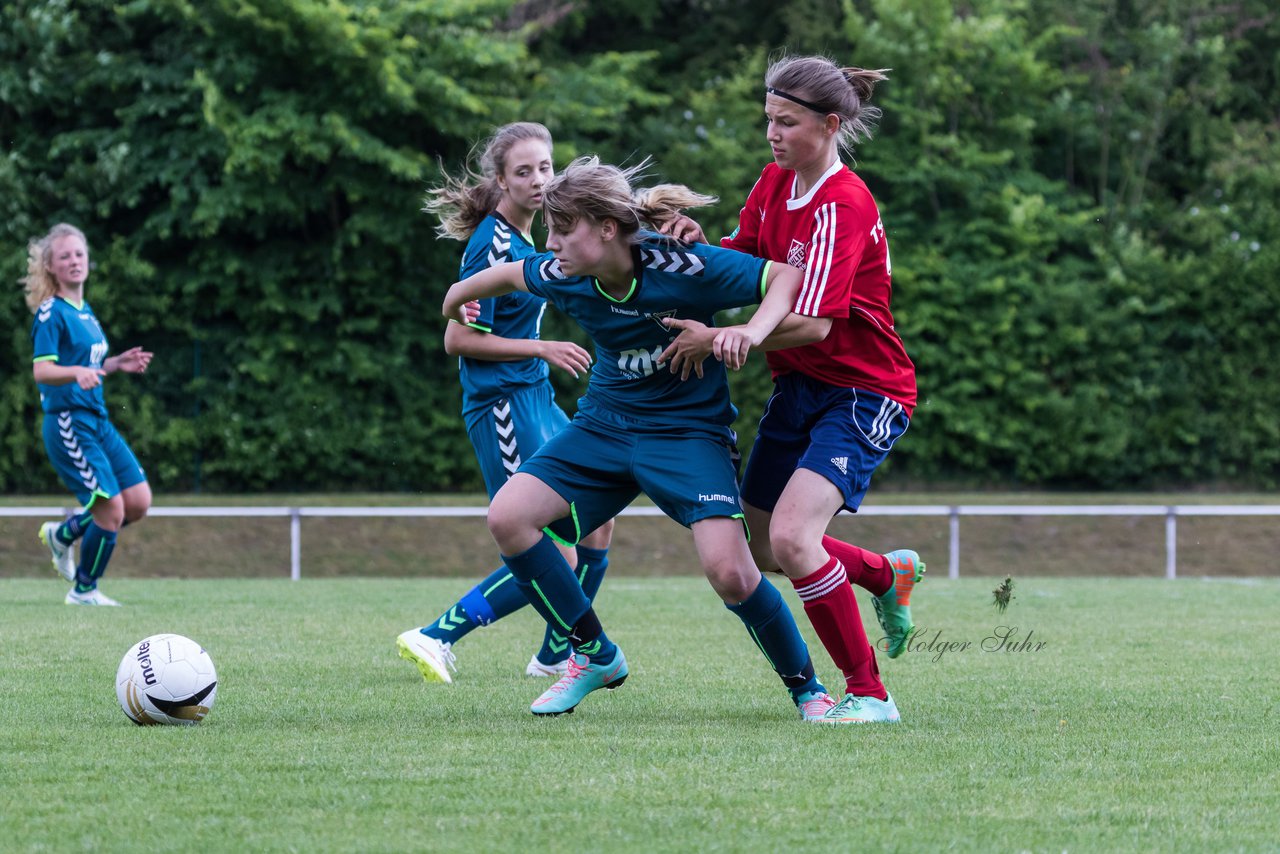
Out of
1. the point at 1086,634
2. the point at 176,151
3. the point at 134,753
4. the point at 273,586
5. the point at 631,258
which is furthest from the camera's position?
the point at 176,151

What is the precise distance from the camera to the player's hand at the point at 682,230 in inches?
199

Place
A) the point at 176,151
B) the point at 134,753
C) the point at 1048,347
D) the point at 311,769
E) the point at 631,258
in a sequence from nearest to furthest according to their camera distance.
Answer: the point at 311,769 → the point at 134,753 → the point at 631,258 → the point at 176,151 → the point at 1048,347

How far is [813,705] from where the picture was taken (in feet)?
16.9

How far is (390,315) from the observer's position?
2050 centimetres

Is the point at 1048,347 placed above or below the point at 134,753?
below

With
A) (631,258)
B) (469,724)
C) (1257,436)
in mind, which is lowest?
(1257,436)

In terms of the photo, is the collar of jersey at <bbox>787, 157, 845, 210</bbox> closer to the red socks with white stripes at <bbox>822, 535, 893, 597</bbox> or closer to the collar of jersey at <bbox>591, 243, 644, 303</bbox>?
the collar of jersey at <bbox>591, 243, 644, 303</bbox>

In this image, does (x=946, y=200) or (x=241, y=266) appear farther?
(x=946, y=200)

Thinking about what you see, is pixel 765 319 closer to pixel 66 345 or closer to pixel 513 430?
pixel 513 430

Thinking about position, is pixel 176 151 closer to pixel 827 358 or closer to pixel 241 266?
pixel 241 266

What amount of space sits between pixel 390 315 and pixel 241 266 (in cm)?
196

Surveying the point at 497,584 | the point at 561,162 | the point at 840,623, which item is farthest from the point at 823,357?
the point at 561,162

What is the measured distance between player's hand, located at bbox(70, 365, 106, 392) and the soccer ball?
15.6 feet

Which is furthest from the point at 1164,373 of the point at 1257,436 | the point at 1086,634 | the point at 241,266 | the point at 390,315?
the point at 1086,634
